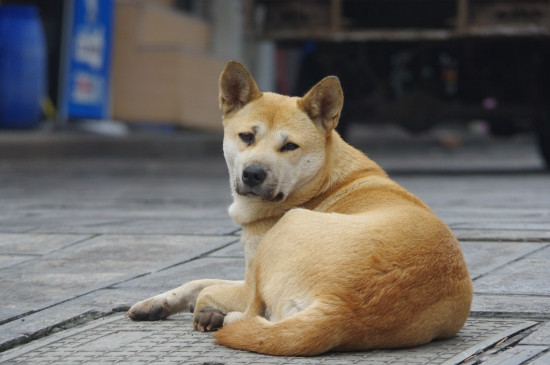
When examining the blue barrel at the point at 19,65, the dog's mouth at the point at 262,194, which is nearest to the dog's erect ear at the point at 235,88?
the dog's mouth at the point at 262,194

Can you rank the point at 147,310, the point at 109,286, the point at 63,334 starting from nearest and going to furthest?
the point at 63,334 → the point at 147,310 → the point at 109,286

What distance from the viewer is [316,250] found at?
377cm

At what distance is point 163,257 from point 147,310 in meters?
1.44

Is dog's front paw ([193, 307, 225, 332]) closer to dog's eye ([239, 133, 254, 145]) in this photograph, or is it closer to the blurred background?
dog's eye ([239, 133, 254, 145])

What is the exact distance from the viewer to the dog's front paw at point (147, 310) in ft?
14.1

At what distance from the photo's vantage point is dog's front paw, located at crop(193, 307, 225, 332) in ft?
13.6

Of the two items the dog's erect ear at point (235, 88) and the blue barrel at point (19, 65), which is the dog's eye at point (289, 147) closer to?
the dog's erect ear at point (235, 88)

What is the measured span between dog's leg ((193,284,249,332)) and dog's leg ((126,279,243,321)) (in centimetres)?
7

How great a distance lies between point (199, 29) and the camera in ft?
63.4

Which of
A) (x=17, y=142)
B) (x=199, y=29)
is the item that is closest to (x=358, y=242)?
(x=17, y=142)

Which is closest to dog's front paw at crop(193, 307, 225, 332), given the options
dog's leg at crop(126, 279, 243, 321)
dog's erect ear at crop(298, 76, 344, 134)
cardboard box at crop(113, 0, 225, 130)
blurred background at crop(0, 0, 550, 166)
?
dog's leg at crop(126, 279, 243, 321)

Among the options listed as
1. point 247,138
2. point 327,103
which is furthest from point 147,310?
point 327,103

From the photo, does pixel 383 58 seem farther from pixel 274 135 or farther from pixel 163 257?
pixel 274 135

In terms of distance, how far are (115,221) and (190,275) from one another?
7.11 ft
